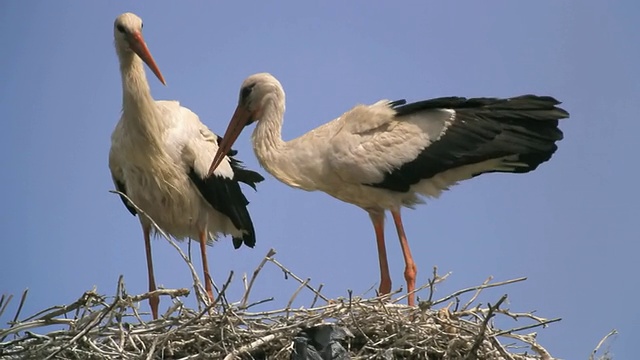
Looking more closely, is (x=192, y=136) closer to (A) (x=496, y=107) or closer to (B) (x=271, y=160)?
(B) (x=271, y=160)

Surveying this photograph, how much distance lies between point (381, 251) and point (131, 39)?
6.27 ft

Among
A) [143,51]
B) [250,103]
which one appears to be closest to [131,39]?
[143,51]

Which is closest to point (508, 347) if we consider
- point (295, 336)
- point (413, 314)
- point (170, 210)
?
point (413, 314)

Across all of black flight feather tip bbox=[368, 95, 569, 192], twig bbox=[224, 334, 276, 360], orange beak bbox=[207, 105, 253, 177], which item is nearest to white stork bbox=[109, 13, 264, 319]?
orange beak bbox=[207, 105, 253, 177]

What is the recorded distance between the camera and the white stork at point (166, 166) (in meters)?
8.12

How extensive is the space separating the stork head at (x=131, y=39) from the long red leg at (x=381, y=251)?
4.79ft

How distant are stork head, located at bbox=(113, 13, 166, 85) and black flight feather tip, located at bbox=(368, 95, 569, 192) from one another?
1.50 metres

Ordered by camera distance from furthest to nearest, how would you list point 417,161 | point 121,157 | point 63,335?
point 121,157
point 417,161
point 63,335

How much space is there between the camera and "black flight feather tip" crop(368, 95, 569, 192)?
301 inches

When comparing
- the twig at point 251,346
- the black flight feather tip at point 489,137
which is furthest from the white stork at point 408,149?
the twig at point 251,346

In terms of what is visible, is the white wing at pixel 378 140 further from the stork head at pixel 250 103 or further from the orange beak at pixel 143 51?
the orange beak at pixel 143 51

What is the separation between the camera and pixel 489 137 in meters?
7.66

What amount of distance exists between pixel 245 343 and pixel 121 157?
97.1 inches

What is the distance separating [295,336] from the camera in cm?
614
